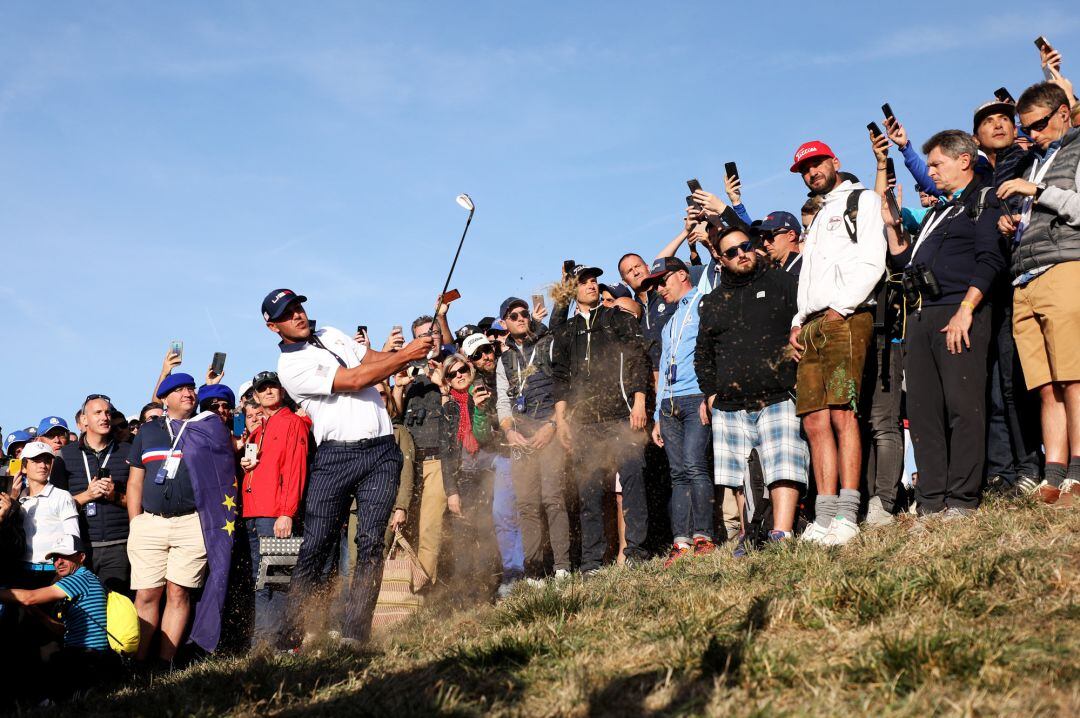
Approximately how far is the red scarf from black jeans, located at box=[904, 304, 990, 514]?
176 inches

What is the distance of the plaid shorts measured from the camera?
7434mm

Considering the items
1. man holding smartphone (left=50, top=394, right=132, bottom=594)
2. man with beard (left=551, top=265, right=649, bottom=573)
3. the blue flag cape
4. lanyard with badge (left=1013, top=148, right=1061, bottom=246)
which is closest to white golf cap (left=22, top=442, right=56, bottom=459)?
man holding smartphone (left=50, top=394, right=132, bottom=594)

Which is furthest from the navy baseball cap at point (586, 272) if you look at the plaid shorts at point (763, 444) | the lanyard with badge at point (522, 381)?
the plaid shorts at point (763, 444)

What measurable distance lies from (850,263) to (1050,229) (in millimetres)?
1243

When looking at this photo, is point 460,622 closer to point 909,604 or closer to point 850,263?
point 909,604

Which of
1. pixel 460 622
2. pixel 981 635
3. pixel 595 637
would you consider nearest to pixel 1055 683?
pixel 981 635

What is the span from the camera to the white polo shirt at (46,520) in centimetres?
820

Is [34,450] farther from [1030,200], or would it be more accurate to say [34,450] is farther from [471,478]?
[1030,200]

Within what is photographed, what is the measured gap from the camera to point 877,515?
24.1ft

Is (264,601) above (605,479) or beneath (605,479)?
beneath

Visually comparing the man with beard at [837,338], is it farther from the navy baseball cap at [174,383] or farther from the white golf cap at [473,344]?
the navy baseball cap at [174,383]

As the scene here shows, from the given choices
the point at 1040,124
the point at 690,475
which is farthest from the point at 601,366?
the point at 1040,124

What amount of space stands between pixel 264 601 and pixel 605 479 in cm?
306

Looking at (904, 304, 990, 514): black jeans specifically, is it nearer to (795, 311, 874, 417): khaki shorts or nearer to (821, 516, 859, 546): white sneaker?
(795, 311, 874, 417): khaki shorts
